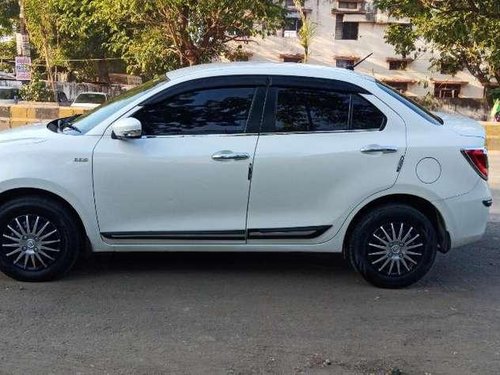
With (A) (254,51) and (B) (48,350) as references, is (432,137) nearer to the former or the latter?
(B) (48,350)

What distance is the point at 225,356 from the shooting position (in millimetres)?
3666

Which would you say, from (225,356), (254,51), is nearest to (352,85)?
(225,356)

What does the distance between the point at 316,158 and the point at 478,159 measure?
1273mm

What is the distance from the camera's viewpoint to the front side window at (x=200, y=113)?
4672 millimetres

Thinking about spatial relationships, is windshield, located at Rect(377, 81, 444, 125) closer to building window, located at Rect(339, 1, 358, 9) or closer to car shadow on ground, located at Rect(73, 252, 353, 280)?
car shadow on ground, located at Rect(73, 252, 353, 280)

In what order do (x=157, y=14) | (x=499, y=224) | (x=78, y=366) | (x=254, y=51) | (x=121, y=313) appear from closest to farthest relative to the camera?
(x=78, y=366) < (x=121, y=313) < (x=499, y=224) < (x=157, y=14) < (x=254, y=51)

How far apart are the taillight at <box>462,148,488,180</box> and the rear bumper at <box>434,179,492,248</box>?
75 millimetres

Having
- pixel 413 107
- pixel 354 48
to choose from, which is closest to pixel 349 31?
pixel 354 48

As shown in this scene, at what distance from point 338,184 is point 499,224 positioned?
3.16 m

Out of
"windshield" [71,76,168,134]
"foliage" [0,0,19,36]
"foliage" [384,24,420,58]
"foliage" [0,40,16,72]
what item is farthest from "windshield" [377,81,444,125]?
"foliage" [0,40,16,72]

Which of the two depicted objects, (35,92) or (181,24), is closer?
(181,24)

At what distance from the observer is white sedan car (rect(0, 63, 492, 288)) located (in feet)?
15.0

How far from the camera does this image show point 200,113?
15.5 feet

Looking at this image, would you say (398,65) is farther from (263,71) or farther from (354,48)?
(263,71)
